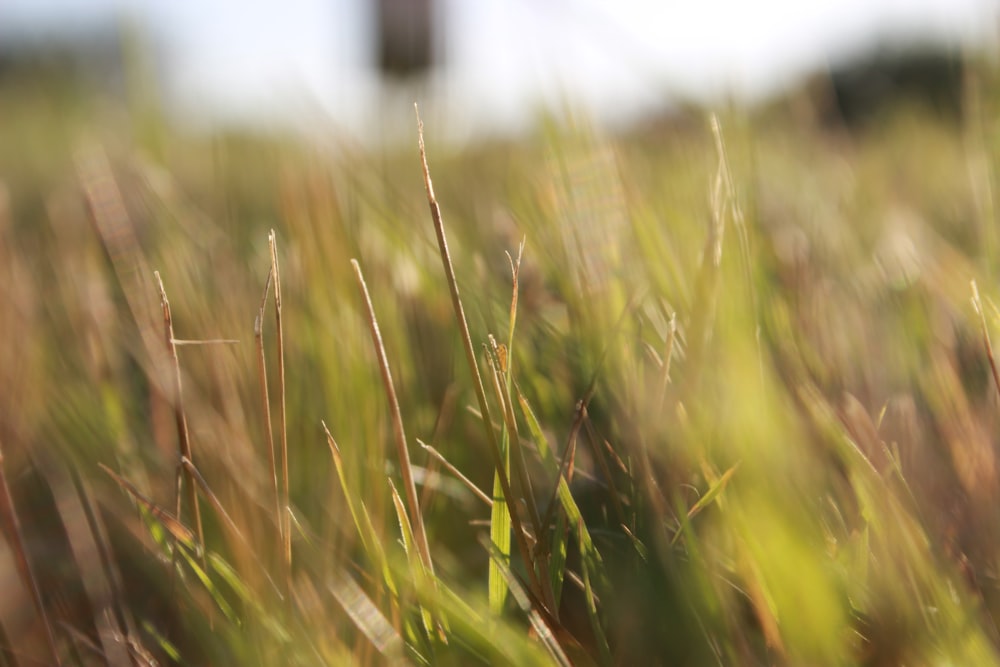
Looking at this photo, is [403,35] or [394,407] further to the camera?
[403,35]

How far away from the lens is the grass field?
0.28m

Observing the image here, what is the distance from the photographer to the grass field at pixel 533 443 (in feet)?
0.93

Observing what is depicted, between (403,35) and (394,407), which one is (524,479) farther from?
(403,35)

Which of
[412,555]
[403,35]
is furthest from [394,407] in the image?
[403,35]

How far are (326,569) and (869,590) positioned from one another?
18 centimetres

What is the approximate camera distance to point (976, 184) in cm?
55

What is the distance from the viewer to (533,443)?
385mm

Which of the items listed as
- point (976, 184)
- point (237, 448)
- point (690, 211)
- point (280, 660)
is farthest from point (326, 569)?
point (976, 184)

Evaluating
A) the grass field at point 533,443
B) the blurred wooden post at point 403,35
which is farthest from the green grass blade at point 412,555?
the blurred wooden post at point 403,35

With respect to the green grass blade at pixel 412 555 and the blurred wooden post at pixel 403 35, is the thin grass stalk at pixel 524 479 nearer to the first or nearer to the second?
the green grass blade at pixel 412 555

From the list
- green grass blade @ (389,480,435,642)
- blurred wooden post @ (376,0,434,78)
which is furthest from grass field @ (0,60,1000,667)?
blurred wooden post @ (376,0,434,78)

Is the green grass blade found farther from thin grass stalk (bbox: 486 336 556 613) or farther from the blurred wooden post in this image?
the blurred wooden post

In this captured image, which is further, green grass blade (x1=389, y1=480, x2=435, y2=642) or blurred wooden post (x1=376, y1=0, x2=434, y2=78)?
blurred wooden post (x1=376, y1=0, x2=434, y2=78)

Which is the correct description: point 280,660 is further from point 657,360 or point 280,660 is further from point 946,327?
point 946,327
